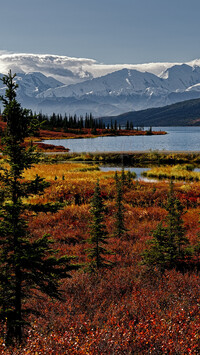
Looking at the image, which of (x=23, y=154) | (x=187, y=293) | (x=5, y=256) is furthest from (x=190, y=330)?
(x=23, y=154)

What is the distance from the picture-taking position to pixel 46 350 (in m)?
4.23

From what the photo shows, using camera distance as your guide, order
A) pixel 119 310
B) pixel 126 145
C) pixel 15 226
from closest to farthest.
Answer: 1. pixel 15 226
2. pixel 119 310
3. pixel 126 145

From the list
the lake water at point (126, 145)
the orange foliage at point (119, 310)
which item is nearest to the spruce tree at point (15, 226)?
the orange foliage at point (119, 310)

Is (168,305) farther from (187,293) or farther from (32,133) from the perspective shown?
(32,133)

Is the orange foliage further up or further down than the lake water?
further down

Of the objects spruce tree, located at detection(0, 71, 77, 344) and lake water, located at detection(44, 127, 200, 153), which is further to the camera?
lake water, located at detection(44, 127, 200, 153)

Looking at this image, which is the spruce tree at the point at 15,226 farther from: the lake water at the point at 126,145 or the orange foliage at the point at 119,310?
the lake water at the point at 126,145

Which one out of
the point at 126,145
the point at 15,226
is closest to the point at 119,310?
the point at 15,226

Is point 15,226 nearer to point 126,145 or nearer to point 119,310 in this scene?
point 119,310

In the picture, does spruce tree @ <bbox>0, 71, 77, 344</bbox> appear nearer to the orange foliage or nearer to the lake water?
the orange foliage

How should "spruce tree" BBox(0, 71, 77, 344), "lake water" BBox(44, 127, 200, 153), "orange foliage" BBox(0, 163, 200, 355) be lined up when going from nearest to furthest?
1. "orange foliage" BBox(0, 163, 200, 355)
2. "spruce tree" BBox(0, 71, 77, 344)
3. "lake water" BBox(44, 127, 200, 153)

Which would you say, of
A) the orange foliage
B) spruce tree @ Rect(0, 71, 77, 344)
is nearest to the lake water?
the orange foliage

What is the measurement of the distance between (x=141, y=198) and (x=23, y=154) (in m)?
17.0

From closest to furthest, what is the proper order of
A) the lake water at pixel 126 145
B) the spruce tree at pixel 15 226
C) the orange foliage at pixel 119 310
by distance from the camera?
the orange foliage at pixel 119 310
the spruce tree at pixel 15 226
the lake water at pixel 126 145
